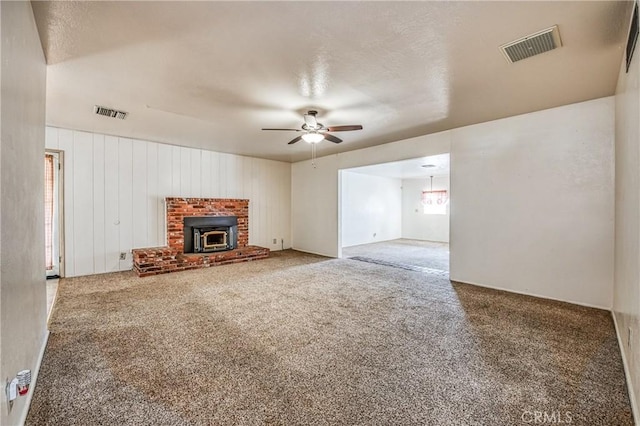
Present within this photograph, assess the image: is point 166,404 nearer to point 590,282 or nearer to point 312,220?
point 590,282

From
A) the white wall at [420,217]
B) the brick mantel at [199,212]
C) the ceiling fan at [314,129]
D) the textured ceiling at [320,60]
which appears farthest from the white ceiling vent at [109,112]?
the white wall at [420,217]

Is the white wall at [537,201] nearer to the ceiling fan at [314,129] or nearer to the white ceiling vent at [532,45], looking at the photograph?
the white ceiling vent at [532,45]

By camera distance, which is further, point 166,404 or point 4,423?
point 166,404

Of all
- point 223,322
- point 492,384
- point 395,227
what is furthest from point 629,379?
point 395,227

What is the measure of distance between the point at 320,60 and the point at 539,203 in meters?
3.42

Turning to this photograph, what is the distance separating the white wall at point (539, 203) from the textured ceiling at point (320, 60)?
12.9 inches

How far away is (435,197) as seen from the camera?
9.57m

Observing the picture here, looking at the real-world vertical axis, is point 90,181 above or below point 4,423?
above

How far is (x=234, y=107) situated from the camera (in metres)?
3.62

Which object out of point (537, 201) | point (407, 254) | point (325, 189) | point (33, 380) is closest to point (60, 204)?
point (33, 380)

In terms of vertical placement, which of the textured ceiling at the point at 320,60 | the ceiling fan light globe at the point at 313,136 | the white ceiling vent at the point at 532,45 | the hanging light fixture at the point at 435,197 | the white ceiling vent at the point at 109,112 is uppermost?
the white ceiling vent at the point at 109,112

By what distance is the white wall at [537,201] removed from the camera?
3350 millimetres

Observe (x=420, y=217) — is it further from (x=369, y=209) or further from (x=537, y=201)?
(x=537, y=201)

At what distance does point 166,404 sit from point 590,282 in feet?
14.9
